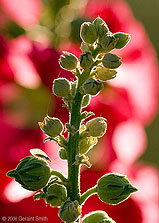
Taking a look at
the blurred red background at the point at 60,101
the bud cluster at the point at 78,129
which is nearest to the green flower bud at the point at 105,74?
the bud cluster at the point at 78,129

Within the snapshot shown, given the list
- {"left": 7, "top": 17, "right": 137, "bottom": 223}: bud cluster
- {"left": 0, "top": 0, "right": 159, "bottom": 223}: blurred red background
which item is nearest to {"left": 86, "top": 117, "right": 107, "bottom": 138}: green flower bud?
{"left": 7, "top": 17, "right": 137, "bottom": 223}: bud cluster

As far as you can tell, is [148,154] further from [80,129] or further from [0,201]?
[80,129]

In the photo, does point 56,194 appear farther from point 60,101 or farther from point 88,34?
point 60,101

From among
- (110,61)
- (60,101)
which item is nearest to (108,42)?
(110,61)

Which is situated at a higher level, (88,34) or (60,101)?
(60,101)

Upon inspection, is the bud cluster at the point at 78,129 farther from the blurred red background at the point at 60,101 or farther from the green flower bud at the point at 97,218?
the blurred red background at the point at 60,101
